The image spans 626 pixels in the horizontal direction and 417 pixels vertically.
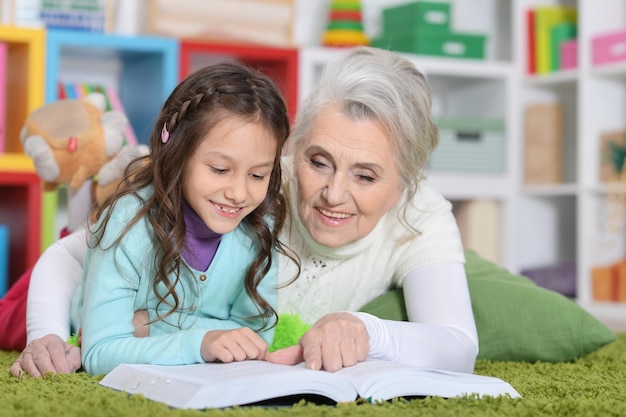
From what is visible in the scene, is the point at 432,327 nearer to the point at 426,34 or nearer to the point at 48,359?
the point at 48,359

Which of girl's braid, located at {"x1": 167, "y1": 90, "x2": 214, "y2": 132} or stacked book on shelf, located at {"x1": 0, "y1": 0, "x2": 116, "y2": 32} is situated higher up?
stacked book on shelf, located at {"x1": 0, "y1": 0, "x2": 116, "y2": 32}

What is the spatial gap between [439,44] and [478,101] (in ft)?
1.18

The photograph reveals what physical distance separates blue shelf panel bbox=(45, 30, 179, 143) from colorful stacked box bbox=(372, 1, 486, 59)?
2.71 ft

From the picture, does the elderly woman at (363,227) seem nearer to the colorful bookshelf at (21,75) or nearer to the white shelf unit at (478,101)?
the colorful bookshelf at (21,75)

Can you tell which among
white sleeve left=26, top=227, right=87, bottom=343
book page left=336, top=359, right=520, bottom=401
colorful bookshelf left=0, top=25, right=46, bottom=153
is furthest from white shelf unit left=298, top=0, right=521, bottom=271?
book page left=336, top=359, right=520, bottom=401

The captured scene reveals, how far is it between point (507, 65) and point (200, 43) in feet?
4.00

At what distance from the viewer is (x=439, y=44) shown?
12.0ft

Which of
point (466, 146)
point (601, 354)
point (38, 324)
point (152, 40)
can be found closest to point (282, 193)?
point (38, 324)

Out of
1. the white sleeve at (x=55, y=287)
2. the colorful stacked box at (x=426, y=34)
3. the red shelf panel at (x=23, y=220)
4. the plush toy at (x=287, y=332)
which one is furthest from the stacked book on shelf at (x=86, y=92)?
the plush toy at (x=287, y=332)

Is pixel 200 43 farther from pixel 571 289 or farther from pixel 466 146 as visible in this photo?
pixel 571 289

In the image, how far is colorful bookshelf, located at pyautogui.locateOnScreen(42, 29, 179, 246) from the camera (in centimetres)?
301

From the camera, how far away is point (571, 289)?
3.67 meters

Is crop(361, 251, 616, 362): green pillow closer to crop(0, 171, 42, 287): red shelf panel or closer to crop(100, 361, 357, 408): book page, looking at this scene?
crop(100, 361, 357, 408): book page

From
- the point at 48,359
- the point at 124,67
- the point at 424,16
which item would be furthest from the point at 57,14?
the point at 48,359
